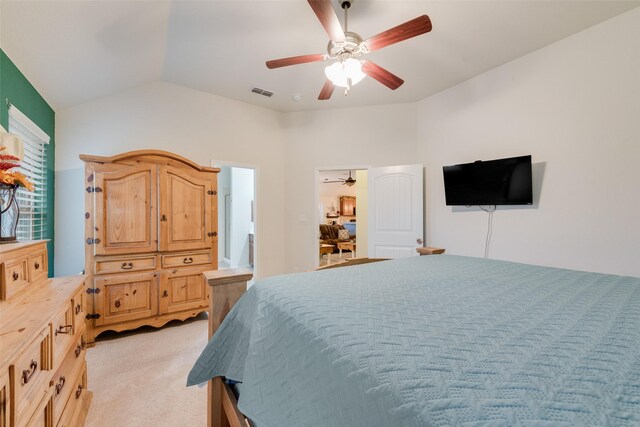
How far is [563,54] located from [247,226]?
559cm

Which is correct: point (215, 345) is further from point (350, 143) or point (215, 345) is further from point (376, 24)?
point (350, 143)

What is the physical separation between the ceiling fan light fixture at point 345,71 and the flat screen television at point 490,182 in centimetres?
195

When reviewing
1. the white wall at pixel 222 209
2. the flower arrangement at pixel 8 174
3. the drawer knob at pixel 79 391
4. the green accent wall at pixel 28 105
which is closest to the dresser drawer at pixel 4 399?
the flower arrangement at pixel 8 174

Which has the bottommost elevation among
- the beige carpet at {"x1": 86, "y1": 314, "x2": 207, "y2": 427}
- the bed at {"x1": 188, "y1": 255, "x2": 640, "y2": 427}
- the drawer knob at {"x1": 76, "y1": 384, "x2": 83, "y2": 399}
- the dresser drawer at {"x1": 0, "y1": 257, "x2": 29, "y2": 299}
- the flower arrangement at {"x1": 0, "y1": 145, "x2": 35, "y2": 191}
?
the beige carpet at {"x1": 86, "y1": 314, "x2": 207, "y2": 427}

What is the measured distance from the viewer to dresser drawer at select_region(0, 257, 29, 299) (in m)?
1.04

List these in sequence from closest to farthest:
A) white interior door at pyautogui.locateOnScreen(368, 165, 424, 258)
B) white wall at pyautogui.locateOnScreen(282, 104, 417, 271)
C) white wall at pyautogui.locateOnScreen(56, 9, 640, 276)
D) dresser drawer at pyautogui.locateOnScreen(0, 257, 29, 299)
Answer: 1. dresser drawer at pyautogui.locateOnScreen(0, 257, 29, 299)
2. white wall at pyautogui.locateOnScreen(56, 9, 640, 276)
3. white interior door at pyautogui.locateOnScreen(368, 165, 424, 258)
4. white wall at pyautogui.locateOnScreen(282, 104, 417, 271)

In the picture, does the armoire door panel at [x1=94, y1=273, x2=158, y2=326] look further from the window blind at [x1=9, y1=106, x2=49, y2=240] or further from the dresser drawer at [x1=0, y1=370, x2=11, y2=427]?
the dresser drawer at [x1=0, y1=370, x2=11, y2=427]

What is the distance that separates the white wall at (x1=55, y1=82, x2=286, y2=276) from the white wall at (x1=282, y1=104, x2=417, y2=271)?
196mm

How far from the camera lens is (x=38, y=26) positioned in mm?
1868

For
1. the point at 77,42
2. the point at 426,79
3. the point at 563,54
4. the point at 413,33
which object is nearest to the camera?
the point at 413,33

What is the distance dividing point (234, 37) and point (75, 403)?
9.69 feet

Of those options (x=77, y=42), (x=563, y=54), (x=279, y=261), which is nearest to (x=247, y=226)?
(x=279, y=261)

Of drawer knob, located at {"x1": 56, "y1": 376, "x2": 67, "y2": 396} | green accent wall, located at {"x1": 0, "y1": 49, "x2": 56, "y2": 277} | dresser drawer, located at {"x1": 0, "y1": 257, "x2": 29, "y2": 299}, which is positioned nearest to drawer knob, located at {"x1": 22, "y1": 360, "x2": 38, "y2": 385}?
dresser drawer, located at {"x1": 0, "y1": 257, "x2": 29, "y2": 299}

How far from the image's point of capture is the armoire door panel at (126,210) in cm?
257
